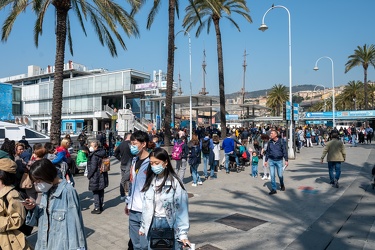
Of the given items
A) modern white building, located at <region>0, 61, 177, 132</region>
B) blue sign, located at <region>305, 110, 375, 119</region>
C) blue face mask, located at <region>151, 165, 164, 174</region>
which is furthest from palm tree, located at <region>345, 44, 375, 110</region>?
blue face mask, located at <region>151, 165, 164, 174</region>

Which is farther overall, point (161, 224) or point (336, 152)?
point (336, 152)

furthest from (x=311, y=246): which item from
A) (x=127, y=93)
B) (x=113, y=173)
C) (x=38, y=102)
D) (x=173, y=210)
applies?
(x=38, y=102)

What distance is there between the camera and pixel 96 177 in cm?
664

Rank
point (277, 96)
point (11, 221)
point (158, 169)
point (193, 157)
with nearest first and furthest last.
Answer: point (11, 221), point (158, 169), point (193, 157), point (277, 96)

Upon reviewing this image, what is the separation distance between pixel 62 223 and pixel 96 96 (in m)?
45.8

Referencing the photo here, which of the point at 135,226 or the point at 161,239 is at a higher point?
the point at 161,239

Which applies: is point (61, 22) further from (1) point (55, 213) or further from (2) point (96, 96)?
(2) point (96, 96)

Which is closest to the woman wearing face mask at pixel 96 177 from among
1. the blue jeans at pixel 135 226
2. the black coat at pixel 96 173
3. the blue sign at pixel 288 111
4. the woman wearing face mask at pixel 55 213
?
the black coat at pixel 96 173

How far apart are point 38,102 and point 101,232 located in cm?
5489

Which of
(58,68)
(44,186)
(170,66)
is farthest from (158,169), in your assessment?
(170,66)

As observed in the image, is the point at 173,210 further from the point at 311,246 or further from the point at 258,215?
the point at 258,215

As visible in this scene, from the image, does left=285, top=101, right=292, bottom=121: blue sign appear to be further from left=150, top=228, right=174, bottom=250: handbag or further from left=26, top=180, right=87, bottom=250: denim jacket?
left=26, top=180, right=87, bottom=250: denim jacket

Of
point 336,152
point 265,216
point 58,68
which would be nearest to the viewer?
point 265,216

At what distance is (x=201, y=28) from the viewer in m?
26.1
